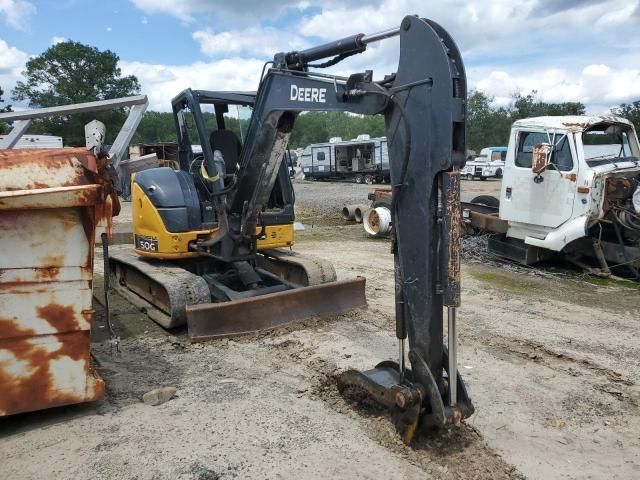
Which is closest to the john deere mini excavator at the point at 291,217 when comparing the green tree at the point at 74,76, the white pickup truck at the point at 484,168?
the white pickup truck at the point at 484,168

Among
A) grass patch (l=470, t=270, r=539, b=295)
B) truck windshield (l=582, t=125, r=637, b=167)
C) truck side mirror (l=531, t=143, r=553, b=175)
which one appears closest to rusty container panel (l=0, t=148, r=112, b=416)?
grass patch (l=470, t=270, r=539, b=295)

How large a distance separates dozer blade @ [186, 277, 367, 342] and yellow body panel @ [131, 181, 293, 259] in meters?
0.92

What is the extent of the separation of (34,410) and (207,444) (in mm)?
1198

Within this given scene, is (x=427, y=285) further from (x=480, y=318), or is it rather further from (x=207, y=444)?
(x=480, y=318)

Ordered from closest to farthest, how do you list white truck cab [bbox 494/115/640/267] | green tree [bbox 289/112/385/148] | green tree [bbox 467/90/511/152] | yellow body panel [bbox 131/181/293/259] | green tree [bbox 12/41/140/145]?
yellow body panel [bbox 131/181/293/259]
white truck cab [bbox 494/115/640/267]
green tree [bbox 12/41/140/145]
green tree [bbox 467/90/511/152]
green tree [bbox 289/112/385/148]

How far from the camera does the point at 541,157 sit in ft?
28.0

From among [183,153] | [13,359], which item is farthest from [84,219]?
[183,153]

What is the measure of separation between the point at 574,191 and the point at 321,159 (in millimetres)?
28302

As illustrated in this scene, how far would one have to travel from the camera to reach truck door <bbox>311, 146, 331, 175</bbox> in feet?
116

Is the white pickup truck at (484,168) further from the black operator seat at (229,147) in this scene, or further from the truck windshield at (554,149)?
the black operator seat at (229,147)

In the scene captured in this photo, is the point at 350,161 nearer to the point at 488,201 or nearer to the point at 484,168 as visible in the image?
the point at 484,168

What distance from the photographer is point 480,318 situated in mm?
6223

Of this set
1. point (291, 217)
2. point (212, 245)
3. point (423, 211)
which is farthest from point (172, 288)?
point (423, 211)

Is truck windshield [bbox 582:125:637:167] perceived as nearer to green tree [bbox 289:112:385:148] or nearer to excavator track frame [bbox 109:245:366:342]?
excavator track frame [bbox 109:245:366:342]
